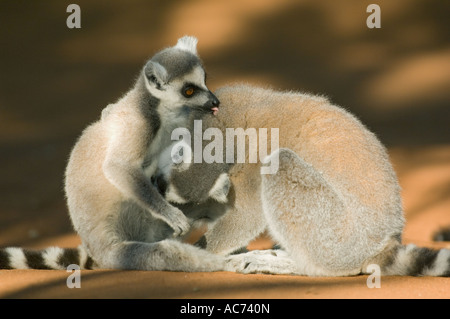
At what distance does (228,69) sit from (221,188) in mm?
8395

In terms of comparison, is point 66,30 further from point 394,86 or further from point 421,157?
point 421,157


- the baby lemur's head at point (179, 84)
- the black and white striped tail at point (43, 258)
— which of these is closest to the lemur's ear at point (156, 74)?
the baby lemur's head at point (179, 84)

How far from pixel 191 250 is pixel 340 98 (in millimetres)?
7927

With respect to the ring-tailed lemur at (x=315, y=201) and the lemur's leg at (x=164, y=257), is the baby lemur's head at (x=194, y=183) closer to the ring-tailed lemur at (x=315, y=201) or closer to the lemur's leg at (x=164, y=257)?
the ring-tailed lemur at (x=315, y=201)

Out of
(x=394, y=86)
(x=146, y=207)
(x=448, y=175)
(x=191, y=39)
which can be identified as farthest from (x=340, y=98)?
(x=146, y=207)

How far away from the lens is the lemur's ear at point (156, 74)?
5777 mm

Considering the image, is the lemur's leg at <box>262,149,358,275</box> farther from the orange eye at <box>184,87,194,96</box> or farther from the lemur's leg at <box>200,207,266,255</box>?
the orange eye at <box>184,87,194,96</box>

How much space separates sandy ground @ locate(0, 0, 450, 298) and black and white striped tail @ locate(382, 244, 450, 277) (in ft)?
0.37

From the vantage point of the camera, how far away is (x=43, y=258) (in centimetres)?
611

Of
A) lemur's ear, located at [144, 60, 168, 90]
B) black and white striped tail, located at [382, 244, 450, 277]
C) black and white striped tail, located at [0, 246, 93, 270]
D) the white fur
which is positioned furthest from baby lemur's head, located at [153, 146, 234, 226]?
black and white striped tail, located at [382, 244, 450, 277]

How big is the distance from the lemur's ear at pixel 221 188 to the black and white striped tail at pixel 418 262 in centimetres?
150

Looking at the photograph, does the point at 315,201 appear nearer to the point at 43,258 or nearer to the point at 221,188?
the point at 221,188

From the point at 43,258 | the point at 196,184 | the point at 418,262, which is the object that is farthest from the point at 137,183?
the point at 418,262

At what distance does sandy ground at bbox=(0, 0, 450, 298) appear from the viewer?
5258mm
